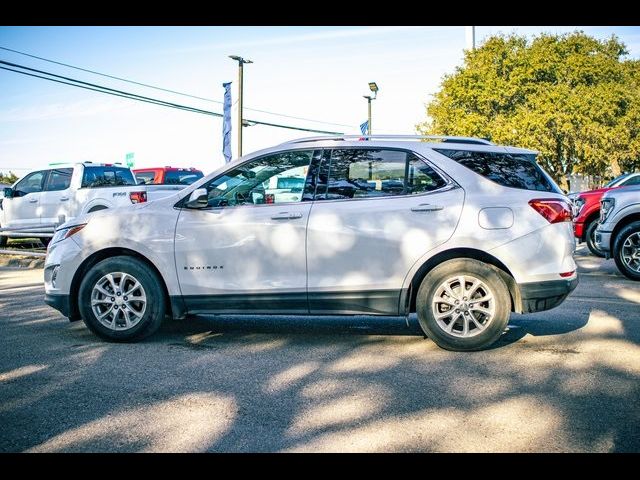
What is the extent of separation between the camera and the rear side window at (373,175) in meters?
5.89

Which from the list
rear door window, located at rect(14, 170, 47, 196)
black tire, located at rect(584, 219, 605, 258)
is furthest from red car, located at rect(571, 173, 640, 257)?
rear door window, located at rect(14, 170, 47, 196)

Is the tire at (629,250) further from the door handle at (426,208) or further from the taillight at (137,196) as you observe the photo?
the taillight at (137,196)

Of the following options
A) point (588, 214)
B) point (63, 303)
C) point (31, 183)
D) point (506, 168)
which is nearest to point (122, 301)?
point (63, 303)

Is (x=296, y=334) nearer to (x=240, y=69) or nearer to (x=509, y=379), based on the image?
(x=509, y=379)

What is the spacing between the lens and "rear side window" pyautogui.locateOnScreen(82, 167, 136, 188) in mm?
16203

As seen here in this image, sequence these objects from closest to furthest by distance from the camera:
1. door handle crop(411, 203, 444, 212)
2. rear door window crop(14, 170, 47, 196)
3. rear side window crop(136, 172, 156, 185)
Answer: door handle crop(411, 203, 444, 212) → rear door window crop(14, 170, 47, 196) → rear side window crop(136, 172, 156, 185)

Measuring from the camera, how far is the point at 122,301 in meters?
6.13

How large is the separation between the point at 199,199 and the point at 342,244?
4.58 ft

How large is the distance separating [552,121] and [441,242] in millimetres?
36606

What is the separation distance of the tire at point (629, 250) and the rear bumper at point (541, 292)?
211 inches

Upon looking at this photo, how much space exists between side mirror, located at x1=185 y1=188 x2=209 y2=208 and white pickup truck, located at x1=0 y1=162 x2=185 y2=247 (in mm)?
9457

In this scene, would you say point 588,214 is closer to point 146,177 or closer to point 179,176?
point 179,176

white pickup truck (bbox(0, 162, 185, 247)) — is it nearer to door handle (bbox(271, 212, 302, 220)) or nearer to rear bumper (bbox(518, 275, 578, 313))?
door handle (bbox(271, 212, 302, 220))
